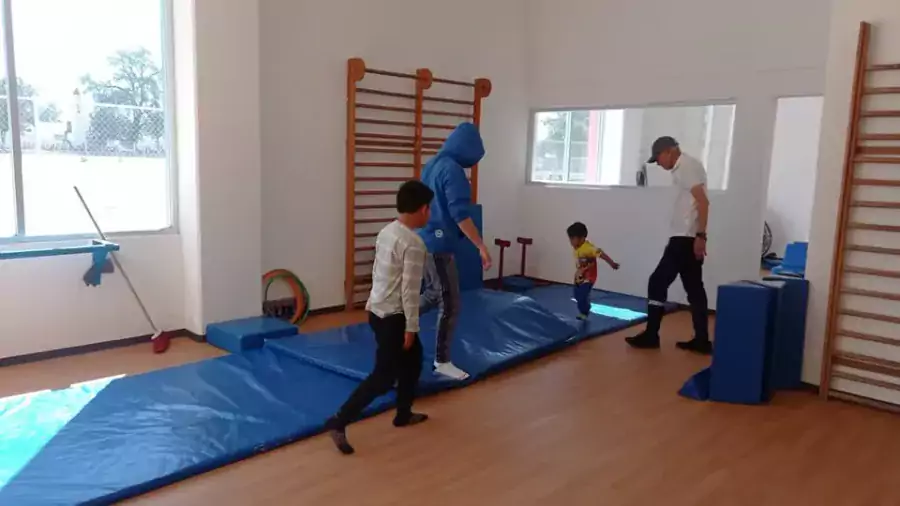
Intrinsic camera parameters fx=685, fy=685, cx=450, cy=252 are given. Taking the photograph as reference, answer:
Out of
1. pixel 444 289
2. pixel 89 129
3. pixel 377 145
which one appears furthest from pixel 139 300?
pixel 377 145

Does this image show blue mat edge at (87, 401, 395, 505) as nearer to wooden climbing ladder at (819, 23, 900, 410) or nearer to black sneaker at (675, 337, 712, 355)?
black sneaker at (675, 337, 712, 355)

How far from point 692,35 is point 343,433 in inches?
190

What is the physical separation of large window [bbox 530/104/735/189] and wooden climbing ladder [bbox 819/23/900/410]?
2199 millimetres

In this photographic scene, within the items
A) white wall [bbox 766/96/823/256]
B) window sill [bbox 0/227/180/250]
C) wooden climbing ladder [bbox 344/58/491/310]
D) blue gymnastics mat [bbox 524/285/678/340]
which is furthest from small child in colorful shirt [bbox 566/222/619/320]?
white wall [bbox 766/96/823/256]

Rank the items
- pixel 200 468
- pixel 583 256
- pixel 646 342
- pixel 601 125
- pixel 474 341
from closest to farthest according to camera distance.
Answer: pixel 200 468 → pixel 474 341 → pixel 646 342 → pixel 583 256 → pixel 601 125

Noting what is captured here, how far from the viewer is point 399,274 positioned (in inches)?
119

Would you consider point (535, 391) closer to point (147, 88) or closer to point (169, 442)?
point (169, 442)

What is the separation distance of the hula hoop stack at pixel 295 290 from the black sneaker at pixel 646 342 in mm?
2550

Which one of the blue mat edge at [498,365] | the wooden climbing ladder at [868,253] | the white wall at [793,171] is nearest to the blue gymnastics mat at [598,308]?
the blue mat edge at [498,365]

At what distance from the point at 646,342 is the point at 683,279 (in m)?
0.52

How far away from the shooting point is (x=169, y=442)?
3.03 metres

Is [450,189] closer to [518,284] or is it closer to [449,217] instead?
[449,217]

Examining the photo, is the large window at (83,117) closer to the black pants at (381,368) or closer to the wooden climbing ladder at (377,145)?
the wooden climbing ladder at (377,145)

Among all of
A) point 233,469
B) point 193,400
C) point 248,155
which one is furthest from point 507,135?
point 233,469
